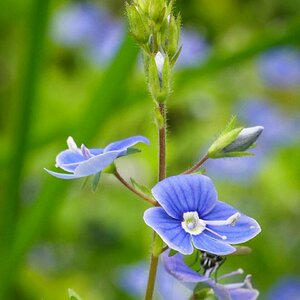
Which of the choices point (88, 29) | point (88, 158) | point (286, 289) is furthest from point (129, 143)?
point (88, 29)

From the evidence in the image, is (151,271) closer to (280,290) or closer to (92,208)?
(280,290)

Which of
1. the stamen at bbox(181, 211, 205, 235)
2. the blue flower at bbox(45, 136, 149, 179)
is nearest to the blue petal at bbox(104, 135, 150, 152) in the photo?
the blue flower at bbox(45, 136, 149, 179)

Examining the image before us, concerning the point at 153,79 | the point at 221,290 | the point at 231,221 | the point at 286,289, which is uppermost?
the point at 153,79

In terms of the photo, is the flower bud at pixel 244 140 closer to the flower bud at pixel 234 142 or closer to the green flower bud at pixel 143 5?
the flower bud at pixel 234 142

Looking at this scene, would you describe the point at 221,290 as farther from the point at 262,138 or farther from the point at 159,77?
the point at 262,138

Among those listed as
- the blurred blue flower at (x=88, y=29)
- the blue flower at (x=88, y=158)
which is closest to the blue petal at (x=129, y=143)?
the blue flower at (x=88, y=158)

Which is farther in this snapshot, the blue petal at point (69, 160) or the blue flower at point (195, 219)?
the blue petal at point (69, 160)

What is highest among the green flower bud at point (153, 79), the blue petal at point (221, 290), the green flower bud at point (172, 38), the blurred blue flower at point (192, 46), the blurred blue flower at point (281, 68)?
the green flower bud at point (172, 38)
